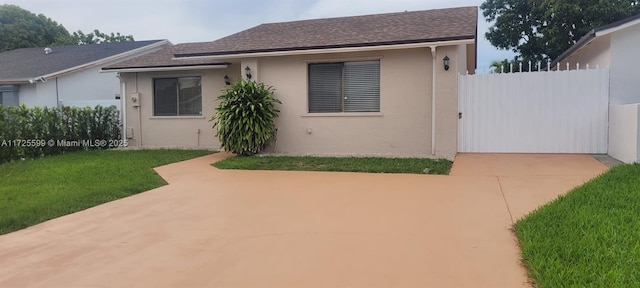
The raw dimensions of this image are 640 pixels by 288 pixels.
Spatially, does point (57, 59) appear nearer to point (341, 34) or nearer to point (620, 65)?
point (341, 34)

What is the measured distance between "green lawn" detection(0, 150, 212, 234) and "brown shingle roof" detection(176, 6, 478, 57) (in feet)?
11.4

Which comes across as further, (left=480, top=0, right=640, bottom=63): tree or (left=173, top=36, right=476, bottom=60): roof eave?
(left=480, top=0, right=640, bottom=63): tree

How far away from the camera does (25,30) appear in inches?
1544

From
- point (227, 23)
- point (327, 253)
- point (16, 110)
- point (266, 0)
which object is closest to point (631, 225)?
point (327, 253)

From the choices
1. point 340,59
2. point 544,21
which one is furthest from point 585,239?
point 544,21

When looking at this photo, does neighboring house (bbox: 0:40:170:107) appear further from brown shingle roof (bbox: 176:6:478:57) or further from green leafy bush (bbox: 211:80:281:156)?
green leafy bush (bbox: 211:80:281:156)

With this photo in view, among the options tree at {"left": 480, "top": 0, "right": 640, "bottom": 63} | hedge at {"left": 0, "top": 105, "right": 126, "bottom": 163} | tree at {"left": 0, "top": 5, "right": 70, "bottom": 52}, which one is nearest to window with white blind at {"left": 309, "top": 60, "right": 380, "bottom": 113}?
hedge at {"left": 0, "top": 105, "right": 126, "bottom": 163}

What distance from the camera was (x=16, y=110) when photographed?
11.9m

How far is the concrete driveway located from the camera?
12.2ft

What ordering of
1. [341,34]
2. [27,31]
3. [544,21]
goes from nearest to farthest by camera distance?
[341,34] < [544,21] < [27,31]

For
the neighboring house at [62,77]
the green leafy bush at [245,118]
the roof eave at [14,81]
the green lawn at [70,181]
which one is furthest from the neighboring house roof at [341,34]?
the roof eave at [14,81]

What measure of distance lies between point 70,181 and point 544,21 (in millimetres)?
24751

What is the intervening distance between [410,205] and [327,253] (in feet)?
7.41

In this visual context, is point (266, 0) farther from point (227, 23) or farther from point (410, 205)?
point (410, 205)
